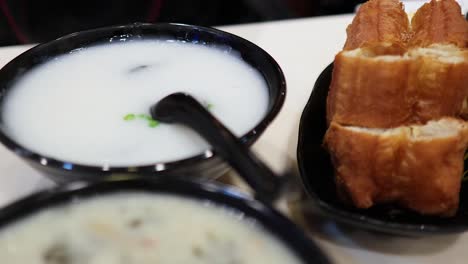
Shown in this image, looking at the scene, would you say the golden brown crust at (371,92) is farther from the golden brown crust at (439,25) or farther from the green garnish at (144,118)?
the green garnish at (144,118)

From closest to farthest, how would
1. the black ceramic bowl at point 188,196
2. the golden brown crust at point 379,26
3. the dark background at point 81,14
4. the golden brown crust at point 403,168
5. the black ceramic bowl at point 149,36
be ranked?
the black ceramic bowl at point 188,196
the black ceramic bowl at point 149,36
the golden brown crust at point 403,168
the golden brown crust at point 379,26
the dark background at point 81,14

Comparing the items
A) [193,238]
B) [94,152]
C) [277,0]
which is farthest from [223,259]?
[277,0]

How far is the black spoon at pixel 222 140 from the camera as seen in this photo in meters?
0.68

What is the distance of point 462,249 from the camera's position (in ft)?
3.01

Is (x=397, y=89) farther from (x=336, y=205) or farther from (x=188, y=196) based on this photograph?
(x=188, y=196)

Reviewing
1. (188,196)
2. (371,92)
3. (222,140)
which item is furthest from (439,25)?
(188,196)

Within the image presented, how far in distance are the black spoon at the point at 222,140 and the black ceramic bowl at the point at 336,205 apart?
0.20 meters

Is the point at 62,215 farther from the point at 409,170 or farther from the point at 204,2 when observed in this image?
the point at 204,2

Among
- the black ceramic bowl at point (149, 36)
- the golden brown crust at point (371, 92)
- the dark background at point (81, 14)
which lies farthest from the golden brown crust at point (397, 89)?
Answer: the dark background at point (81, 14)

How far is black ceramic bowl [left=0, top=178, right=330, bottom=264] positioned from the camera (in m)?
0.60

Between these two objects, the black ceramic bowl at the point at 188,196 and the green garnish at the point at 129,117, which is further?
the green garnish at the point at 129,117

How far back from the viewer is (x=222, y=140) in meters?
0.79

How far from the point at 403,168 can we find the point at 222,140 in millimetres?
321

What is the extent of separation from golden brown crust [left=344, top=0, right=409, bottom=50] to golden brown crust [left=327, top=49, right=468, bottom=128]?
0.06 meters
